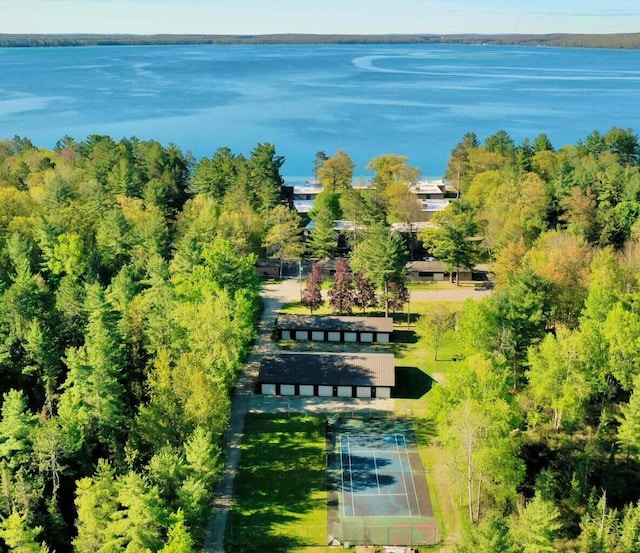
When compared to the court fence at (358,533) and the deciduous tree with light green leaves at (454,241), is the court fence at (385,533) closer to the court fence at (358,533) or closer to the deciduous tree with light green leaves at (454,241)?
the court fence at (358,533)

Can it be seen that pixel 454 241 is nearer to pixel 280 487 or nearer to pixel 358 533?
pixel 280 487

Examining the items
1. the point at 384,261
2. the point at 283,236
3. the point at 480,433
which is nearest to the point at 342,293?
the point at 384,261

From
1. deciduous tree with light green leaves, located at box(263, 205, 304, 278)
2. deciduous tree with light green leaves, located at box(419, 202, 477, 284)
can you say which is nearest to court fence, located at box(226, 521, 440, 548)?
deciduous tree with light green leaves, located at box(419, 202, 477, 284)

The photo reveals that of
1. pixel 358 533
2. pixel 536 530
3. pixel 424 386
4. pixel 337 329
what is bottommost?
pixel 358 533

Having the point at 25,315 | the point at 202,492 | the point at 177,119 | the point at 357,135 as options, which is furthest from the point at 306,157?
the point at 202,492

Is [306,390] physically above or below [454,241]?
below

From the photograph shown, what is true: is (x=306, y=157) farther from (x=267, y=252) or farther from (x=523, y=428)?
(x=523, y=428)
